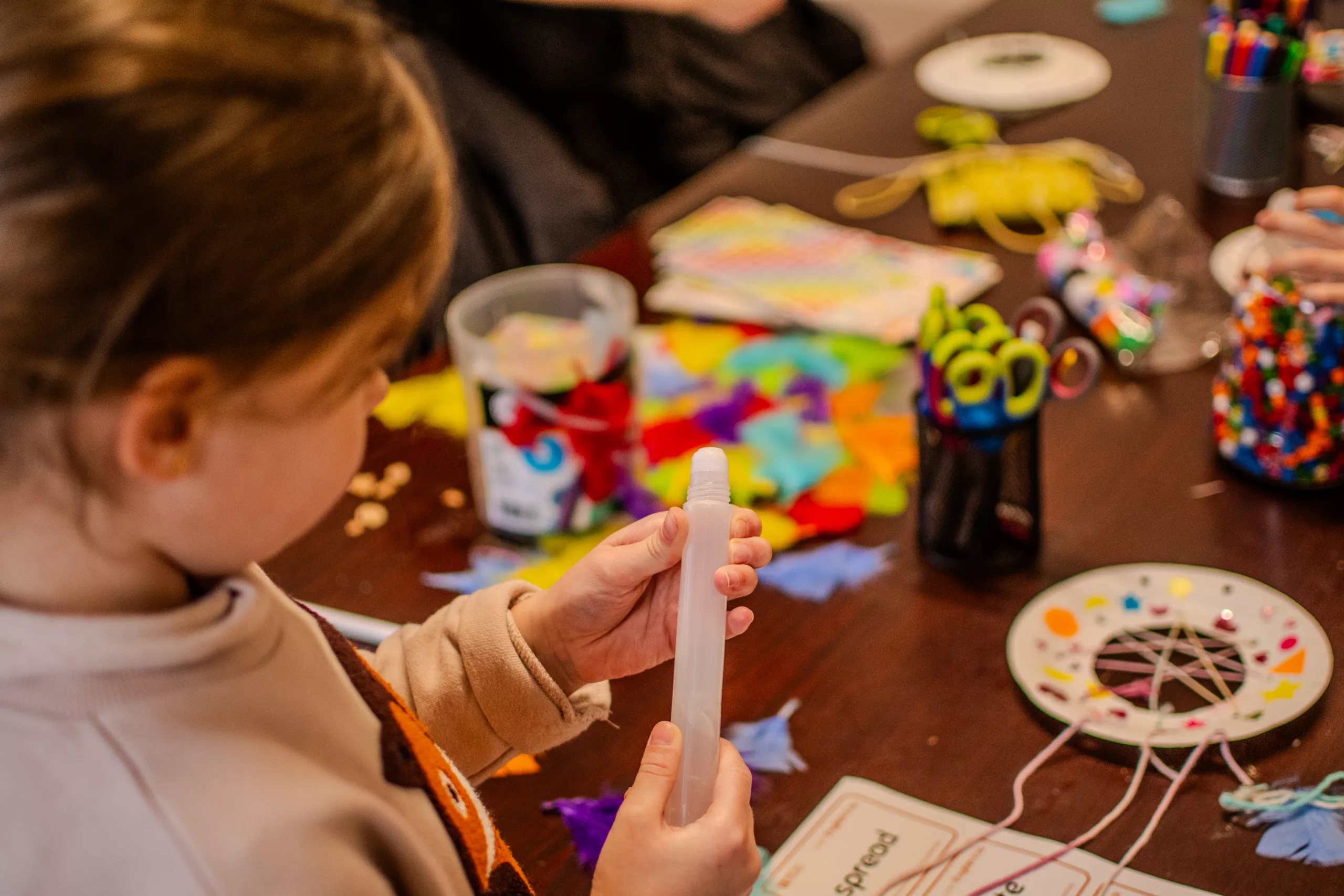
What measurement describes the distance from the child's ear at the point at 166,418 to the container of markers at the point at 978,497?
566 millimetres

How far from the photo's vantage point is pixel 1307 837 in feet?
2.29

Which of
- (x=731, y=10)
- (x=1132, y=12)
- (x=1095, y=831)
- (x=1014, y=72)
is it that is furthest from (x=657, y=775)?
(x=1132, y=12)

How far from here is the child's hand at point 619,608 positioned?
0.75 m

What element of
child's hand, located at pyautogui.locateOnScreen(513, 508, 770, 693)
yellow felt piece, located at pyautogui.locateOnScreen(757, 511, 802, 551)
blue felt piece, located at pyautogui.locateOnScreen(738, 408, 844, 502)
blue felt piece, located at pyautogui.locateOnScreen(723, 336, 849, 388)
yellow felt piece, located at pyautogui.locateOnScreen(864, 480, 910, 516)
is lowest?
yellow felt piece, located at pyautogui.locateOnScreen(757, 511, 802, 551)

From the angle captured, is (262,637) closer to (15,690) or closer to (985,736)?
(15,690)

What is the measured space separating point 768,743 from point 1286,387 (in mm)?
474

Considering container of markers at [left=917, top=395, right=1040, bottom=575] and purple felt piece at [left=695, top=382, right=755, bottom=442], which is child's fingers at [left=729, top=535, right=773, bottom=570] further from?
purple felt piece at [left=695, top=382, right=755, bottom=442]

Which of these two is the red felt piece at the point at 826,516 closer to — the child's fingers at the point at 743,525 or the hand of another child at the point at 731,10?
the child's fingers at the point at 743,525

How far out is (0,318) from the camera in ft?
1.43

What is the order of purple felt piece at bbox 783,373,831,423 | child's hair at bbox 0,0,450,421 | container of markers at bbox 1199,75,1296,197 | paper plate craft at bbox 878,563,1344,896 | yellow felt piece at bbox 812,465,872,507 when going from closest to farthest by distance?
child's hair at bbox 0,0,450,421 < paper plate craft at bbox 878,563,1344,896 < yellow felt piece at bbox 812,465,872,507 < purple felt piece at bbox 783,373,831,423 < container of markers at bbox 1199,75,1296,197

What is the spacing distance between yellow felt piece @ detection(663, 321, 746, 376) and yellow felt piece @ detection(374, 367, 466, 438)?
21 centimetres

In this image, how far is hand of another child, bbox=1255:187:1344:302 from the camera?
930mm

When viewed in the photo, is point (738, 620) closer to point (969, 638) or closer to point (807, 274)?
point (969, 638)

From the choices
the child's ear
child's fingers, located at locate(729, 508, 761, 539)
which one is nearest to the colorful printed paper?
child's fingers, located at locate(729, 508, 761, 539)
